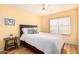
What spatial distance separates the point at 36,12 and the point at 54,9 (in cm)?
36

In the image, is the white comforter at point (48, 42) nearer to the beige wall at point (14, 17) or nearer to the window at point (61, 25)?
the window at point (61, 25)

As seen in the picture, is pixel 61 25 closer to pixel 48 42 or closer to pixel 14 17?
pixel 48 42

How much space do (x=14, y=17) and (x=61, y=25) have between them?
0.88 metres

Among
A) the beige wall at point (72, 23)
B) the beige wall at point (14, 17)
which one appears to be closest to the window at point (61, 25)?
the beige wall at point (72, 23)

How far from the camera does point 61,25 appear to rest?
4.61 ft

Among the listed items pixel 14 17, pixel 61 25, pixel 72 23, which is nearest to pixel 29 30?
pixel 14 17

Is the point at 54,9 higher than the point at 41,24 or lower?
higher

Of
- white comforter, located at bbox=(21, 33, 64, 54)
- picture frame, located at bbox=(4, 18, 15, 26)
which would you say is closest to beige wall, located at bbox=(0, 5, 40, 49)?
picture frame, located at bbox=(4, 18, 15, 26)

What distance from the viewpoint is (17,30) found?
1.59 meters

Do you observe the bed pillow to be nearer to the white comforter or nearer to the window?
the white comforter

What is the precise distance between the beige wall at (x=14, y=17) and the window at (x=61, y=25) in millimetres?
311

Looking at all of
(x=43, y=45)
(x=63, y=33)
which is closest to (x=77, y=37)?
(x=63, y=33)

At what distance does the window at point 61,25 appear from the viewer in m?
1.40
